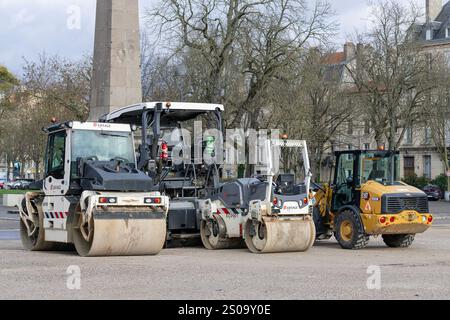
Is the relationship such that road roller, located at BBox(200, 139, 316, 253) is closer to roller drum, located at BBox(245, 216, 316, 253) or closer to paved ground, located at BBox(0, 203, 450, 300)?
roller drum, located at BBox(245, 216, 316, 253)

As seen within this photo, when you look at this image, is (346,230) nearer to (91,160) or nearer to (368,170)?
(368,170)

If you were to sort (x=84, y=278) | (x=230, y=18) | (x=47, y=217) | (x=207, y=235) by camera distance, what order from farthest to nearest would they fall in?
(x=230, y=18), (x=207, y=235), (x=47, y=217), (x=84, y=278)

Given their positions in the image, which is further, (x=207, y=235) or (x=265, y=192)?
(x=207, y=235)

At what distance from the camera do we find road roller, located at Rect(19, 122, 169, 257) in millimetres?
16266

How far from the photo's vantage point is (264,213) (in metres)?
17.8

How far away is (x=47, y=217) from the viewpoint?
58.7 feet

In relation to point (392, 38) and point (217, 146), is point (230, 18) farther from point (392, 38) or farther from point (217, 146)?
point (217, 146)

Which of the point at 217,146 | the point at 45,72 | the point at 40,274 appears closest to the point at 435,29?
the point at 45,72

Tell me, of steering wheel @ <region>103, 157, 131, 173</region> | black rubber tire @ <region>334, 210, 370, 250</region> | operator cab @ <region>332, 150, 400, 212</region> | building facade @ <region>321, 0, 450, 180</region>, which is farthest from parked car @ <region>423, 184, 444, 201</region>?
steering wheel @ <region>103, 157, 131, 173</region>

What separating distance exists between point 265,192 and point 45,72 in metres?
39.3

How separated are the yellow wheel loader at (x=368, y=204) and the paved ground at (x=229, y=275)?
1.86 feet

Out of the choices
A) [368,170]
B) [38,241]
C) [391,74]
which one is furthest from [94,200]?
[391,74]

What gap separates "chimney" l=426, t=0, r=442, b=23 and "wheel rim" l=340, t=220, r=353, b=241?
7008cm

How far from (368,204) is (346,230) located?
899 millimetres
